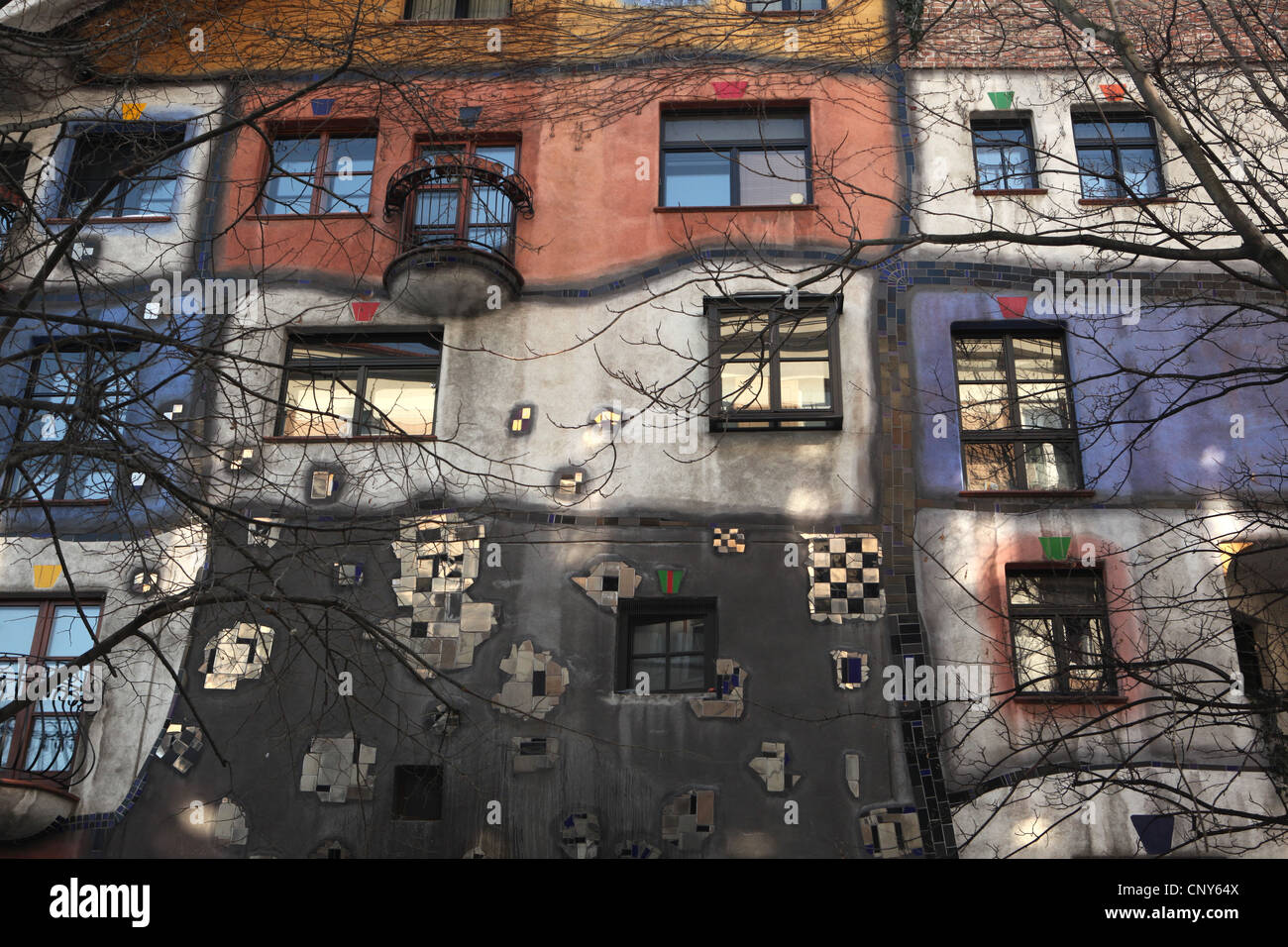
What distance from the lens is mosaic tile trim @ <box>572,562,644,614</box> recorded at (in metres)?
10.8

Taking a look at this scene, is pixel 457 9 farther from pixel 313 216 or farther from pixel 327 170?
pixel 313 216

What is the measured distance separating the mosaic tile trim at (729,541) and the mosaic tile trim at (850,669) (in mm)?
1288

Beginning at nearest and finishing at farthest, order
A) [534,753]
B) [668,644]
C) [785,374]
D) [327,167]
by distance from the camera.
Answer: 1. [534,753]
2. [668,644]
3. [785,374]
4. [327,167]

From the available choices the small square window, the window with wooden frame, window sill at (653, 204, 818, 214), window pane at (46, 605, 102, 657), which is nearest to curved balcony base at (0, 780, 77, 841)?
window pane at (46, 605, 102, 657)

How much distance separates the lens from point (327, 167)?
13.2m

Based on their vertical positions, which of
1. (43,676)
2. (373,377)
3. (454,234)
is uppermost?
(454,234)

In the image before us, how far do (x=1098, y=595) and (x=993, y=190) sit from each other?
14.1ft

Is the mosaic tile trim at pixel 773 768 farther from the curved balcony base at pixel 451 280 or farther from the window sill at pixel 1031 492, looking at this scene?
the curved balcony base at pixel 451 280

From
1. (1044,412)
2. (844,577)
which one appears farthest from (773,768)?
(1044,412)

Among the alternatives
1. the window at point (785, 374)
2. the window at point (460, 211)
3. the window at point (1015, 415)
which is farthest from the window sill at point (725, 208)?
the window at point (1015, 415)

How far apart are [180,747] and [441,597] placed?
2625mm

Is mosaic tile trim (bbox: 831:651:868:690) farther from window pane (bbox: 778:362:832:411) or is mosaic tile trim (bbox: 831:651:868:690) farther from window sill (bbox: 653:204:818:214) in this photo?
window sill (bbox: 653:204:818:214)
